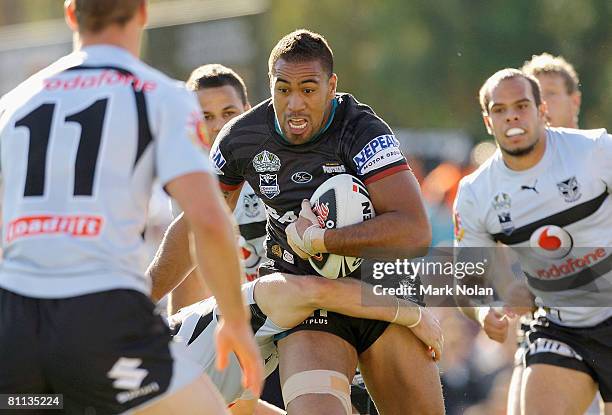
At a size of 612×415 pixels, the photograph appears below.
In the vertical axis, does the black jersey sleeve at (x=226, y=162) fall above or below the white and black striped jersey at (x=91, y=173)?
above

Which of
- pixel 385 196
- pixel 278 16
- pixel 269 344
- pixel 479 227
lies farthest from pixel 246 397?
pixel 278 16

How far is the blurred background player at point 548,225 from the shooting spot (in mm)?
6676

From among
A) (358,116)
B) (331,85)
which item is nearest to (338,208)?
(358,116)

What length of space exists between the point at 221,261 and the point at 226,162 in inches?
90.1

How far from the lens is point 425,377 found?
5.64 meters

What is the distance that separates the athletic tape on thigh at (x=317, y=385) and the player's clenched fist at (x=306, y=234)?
582 millimetres

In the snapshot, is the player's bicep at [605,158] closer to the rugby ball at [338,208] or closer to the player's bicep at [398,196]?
the player's bicep at [398,196]

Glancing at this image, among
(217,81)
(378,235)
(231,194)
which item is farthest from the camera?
(217,81)

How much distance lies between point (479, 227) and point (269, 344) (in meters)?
1.92

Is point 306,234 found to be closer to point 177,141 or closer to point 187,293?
point 177,141

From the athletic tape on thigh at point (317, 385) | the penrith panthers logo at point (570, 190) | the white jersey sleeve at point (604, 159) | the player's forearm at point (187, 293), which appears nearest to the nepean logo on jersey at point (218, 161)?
the athletic tape on thigh at point (317, 385)

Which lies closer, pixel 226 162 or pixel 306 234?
pixel 306 234

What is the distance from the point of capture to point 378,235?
535 centimetres

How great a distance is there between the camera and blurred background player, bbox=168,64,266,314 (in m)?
7.03
